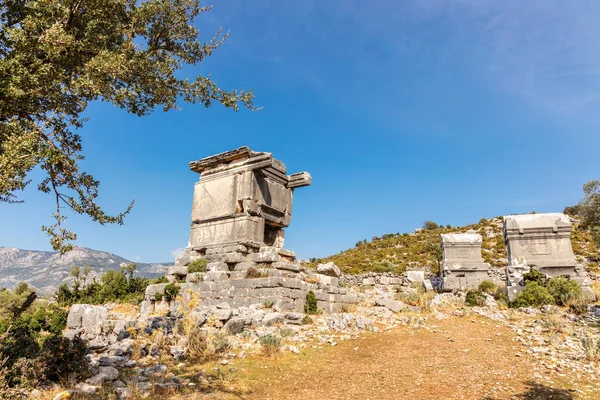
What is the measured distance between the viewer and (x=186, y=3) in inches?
290

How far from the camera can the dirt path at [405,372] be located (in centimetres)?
546

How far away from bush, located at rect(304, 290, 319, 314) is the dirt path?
112 inches

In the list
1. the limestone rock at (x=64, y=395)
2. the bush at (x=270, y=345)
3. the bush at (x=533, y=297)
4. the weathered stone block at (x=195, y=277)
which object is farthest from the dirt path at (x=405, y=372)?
the weathered stone block at (x=195, y=277)

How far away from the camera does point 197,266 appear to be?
13.6 meters

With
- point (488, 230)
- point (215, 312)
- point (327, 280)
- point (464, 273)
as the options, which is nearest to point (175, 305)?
point (215, 312)

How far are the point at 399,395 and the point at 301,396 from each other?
136cm

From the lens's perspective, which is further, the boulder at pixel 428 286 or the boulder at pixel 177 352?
the boulder at pixel 428 286

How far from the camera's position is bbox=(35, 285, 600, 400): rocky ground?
18.0ft

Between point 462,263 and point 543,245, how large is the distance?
374 cm

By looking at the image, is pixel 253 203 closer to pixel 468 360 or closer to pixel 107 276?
pixel 468 360

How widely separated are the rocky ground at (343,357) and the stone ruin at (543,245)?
4519 mm

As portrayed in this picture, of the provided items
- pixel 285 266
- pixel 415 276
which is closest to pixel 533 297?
pixel 285 266

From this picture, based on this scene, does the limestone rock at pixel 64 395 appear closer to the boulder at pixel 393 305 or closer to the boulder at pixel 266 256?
the boulder at pixel 266 256

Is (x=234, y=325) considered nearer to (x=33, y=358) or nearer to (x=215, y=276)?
(x=215, y=276)
